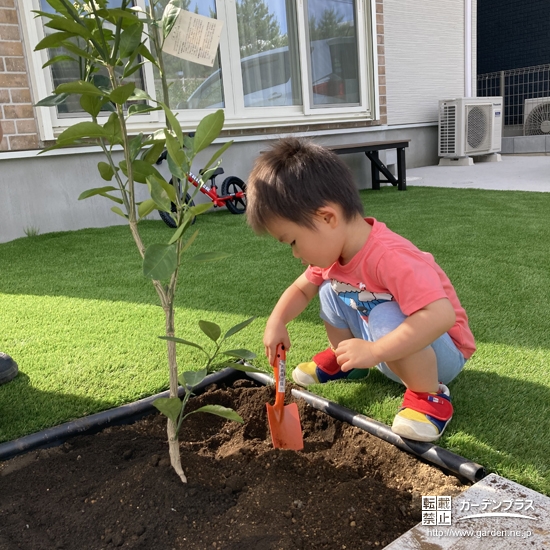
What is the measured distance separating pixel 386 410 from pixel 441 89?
312 inches

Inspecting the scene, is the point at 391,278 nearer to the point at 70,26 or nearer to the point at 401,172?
the point at 70,26

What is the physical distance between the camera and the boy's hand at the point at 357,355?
1.26 m

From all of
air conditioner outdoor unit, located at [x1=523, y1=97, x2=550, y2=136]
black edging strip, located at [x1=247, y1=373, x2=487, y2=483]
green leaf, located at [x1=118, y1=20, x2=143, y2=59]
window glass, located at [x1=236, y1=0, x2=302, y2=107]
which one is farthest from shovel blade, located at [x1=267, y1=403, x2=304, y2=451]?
air conditioner outdoor unit, located at [x1=523, y1=97, x2=550, y2=136]

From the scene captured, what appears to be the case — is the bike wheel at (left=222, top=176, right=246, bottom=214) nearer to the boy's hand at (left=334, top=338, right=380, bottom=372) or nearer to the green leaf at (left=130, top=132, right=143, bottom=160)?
the boy's hand at (left=334, top=338, right=380, bottom=372)

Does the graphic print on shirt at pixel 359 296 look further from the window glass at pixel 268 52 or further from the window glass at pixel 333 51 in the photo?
the window glass at pixel 333 51

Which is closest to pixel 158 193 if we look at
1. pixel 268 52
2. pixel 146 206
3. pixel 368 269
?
pixel 146 206

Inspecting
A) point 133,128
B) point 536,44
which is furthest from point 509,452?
point 536,44

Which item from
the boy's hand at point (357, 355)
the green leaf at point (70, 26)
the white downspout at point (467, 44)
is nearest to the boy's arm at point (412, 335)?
the boy's hand at point (357, 355)

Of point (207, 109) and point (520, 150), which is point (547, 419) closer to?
point (207, 109)

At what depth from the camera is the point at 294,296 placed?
1.58 metres

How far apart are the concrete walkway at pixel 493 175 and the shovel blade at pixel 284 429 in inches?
179

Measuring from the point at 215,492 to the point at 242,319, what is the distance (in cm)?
109

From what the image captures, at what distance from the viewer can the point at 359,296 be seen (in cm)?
143

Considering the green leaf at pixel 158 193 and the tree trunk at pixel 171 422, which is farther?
the tree trunk at pixel 171 422
